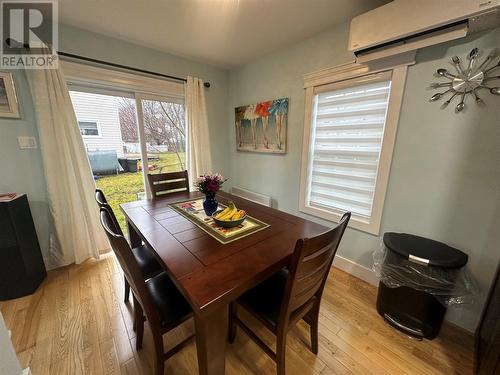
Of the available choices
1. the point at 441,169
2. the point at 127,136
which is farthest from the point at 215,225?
the point at 127,136

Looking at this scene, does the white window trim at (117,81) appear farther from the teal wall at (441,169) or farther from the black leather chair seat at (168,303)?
the black leather chair seat at (168,303)

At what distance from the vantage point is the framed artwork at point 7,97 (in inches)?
62.8

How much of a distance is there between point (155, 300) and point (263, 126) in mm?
2133

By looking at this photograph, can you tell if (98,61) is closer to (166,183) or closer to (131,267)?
(166,183)

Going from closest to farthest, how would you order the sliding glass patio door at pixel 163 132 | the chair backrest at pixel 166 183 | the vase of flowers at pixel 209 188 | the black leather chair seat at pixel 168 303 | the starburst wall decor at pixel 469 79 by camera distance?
the black leather chair seat at pixel 168 303, the starburst wall decor at pixel 469 79, the vase of flowers at pixel 209 188, the chair backrest at pixel 166 183, the sliding glass patio door at pixel 163 132

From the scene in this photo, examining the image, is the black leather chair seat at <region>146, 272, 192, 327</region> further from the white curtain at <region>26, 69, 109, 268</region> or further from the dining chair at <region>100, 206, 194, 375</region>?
the white curtain at <region>26, 69, 109, 268</region>

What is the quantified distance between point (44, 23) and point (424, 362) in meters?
3.80

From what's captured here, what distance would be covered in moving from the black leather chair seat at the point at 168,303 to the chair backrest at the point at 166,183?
3.27 feet

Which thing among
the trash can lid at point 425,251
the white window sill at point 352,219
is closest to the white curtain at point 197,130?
the white window sill at point 352,219

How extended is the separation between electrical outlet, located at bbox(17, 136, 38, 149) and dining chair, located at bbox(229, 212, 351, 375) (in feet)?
7.40

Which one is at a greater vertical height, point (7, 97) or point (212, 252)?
point (7, 97)

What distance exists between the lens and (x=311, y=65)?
1.98 metres

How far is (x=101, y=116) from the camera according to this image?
218cm

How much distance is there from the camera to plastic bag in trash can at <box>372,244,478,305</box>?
123cm
